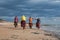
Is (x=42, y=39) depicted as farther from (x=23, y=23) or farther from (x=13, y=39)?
(x=23, y=23)

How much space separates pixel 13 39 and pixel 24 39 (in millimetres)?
896

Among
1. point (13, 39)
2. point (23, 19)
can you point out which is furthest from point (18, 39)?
point (23, 19)

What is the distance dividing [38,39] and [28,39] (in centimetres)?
79

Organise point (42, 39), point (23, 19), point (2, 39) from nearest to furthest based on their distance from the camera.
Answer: point (2, 39), point (42, 39), point (23, 19)

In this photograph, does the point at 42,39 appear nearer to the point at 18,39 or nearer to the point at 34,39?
the point at 34,39

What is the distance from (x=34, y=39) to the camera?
16641 millimetres

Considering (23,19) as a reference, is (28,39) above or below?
below

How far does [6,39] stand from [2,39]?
29cm

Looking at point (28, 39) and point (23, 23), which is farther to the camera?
point (23, 23)

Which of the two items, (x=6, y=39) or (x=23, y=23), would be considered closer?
(x=6, y=39)

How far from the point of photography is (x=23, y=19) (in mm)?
25453

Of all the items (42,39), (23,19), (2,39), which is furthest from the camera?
(23,19)

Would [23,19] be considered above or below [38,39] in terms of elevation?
above

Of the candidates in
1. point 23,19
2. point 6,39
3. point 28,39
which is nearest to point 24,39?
point 28,39
